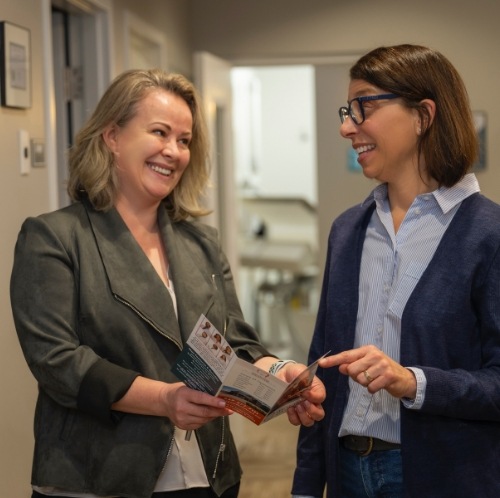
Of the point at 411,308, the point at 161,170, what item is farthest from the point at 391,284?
the point at 161,170

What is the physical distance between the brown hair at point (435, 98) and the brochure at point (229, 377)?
48 cm

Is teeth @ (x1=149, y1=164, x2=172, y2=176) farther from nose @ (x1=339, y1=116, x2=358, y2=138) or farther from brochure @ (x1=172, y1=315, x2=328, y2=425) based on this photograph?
brochure @ (x1=172, y1=315, x2=328, y2=425)

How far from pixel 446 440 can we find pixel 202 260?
0.69m

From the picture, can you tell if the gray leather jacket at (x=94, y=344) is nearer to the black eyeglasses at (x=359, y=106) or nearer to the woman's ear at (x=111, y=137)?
the woman's ear at (x=111, y=137)

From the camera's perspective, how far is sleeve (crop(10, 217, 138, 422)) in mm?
1715

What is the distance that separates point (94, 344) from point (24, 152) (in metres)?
1.03

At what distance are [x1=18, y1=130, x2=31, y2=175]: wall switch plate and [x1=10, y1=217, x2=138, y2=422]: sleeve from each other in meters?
0.87

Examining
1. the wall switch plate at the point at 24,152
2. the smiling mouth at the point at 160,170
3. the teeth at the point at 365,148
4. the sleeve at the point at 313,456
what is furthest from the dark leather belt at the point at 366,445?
the wall switch plate at the point at 24,152

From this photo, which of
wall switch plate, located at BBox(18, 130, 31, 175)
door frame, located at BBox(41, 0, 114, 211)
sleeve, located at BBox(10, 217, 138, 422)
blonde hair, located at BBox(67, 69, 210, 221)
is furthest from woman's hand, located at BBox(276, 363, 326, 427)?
door frame, located at BBox(41, 0, 114, 211)

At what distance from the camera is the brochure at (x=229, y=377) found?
1552 mm

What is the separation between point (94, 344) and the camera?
5.86 feet

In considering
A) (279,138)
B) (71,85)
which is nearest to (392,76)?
(71,85)

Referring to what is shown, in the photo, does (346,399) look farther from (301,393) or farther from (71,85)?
(71,85)

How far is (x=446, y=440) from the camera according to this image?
5.50ft
